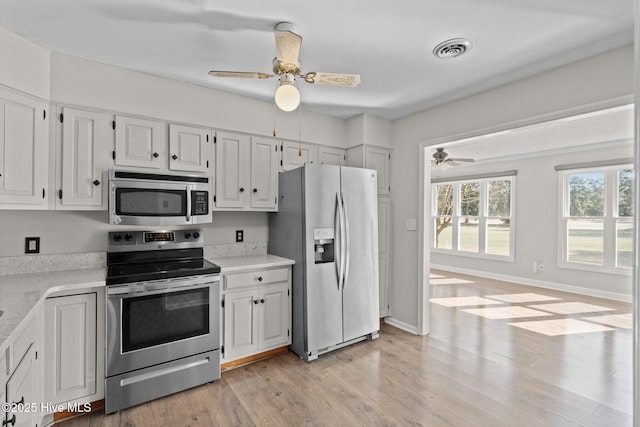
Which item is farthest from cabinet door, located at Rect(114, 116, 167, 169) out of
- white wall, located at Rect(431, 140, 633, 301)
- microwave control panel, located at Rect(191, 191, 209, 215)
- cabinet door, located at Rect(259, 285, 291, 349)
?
white wall, located at Rect(431, 140, 633, 301)

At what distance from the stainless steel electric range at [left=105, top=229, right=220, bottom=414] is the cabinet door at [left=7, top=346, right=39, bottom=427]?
551mm

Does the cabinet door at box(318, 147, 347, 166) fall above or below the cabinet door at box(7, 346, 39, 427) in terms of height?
above

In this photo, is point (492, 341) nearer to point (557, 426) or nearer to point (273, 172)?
point (557, 426)

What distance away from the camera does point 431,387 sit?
2572mm

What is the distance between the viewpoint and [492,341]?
3453 mm

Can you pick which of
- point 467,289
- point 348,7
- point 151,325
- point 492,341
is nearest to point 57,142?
point 151,325

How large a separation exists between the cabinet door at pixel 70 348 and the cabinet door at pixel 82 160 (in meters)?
0.74

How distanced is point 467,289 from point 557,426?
3.81 m

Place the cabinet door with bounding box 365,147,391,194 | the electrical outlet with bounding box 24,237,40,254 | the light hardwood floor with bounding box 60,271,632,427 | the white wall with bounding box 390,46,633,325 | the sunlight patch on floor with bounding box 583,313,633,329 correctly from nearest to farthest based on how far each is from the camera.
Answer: the light hardwood floor with bounding box 60,271,632,427
the white wall with bounding box 390,46,633,325
the electrical outlet with bounding box 24,237,40,254
the cabinet door with bounding box 365,147,391,194
the sunlight patch on floor with bounding box 583,313,633,329

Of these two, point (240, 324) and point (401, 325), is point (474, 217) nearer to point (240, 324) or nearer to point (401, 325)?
point (401, 325)

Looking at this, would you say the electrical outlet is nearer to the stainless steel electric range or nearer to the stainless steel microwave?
the stainless steel electric range

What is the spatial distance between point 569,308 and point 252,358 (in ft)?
14.5

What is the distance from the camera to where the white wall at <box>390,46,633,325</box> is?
2.30 metres

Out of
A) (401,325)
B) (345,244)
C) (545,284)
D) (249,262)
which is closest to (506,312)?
(401,325)
